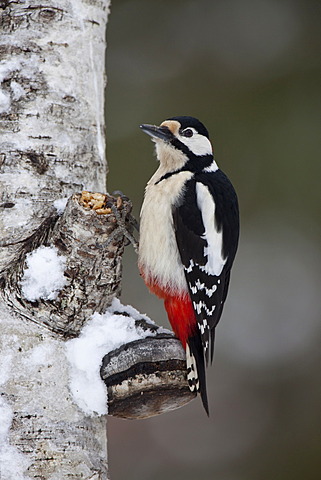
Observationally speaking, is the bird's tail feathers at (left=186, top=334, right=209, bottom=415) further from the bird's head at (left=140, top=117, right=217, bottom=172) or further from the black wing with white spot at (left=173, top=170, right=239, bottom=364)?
the bird's head at (left=140, top=117, right=217, bottom=172)

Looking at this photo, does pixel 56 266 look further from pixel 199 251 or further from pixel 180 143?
pixel 180 143

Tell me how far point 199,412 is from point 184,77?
2015 mm

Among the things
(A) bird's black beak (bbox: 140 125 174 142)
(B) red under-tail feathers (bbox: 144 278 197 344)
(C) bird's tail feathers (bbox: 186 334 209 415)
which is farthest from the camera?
(A) bird's black beak (bbox: 140 125 174 142)

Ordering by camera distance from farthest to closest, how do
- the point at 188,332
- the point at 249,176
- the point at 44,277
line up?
the point at 249,176
the point at 188,332
the point at 44,277

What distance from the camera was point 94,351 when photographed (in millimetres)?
1710

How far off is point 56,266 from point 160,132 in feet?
2.77

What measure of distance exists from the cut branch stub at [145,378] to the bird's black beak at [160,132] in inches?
31.8

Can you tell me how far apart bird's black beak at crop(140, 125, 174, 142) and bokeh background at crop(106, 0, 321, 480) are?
5.78 feet

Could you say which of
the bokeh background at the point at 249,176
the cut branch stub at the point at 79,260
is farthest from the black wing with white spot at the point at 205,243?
the bokeh background at the point at 249,176

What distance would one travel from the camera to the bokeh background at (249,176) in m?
4.11

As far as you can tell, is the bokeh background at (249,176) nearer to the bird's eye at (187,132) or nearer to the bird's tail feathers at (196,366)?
the bird's eye at (187,132)

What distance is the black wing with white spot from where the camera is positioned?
86.2 inches

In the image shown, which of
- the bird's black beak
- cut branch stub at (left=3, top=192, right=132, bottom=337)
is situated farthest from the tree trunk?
the bird's black beak

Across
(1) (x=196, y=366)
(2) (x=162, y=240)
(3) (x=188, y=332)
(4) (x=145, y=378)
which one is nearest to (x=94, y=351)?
(4) (x=145, y=378)
